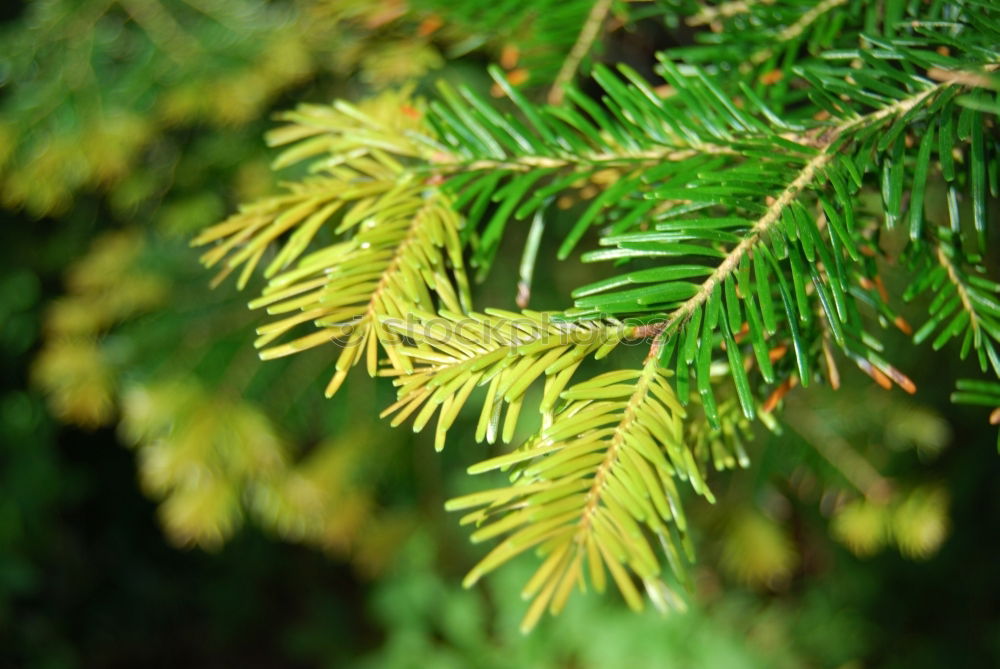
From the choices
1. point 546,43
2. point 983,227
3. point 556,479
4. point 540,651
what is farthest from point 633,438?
point 540,651

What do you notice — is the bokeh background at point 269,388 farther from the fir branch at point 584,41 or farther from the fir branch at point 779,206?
the fir branch at point 779,206

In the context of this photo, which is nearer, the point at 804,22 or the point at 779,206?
the point at 779,206

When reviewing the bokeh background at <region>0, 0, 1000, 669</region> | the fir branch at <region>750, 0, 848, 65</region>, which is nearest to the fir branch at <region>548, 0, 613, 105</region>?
the bokeh background at <region>0, 0, 1000, 669</region>

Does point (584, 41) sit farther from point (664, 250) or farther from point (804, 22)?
point (664, 250)

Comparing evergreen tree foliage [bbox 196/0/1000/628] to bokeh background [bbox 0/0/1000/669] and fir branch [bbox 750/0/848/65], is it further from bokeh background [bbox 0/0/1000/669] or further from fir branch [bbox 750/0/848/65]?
bokeh background [bbox 0/0/1000/669]

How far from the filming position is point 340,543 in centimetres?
109

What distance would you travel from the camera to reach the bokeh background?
2.71 ft


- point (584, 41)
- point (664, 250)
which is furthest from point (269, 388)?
point (664, 250)

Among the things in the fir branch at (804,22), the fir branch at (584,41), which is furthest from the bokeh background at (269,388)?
the fir branch at (804,22)

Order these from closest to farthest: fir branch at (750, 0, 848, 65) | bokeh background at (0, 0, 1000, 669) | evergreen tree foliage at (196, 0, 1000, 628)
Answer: evergreen tree foliage at (196, 0, 1000, 628) → fir branch at (750, 0, 848, 65) → bokeh background at (0, 0, 1000, 669)

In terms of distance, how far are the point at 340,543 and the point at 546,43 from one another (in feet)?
2.69

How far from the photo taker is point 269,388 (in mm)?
978

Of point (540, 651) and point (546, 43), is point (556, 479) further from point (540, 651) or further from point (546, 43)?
point (540, 651)

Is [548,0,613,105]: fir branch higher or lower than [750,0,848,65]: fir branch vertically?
lower
